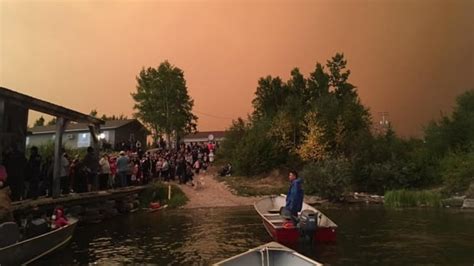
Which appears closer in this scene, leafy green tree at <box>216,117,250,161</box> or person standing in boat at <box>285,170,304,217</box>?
person standing in boat at <box>285,170,304,217</box>

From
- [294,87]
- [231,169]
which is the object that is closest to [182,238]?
[231,169]

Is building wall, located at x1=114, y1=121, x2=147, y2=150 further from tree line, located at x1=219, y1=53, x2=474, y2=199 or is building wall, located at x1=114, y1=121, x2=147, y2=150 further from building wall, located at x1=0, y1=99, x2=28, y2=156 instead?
building wall, located at x1=0, y1=99, x2=28, y2=156

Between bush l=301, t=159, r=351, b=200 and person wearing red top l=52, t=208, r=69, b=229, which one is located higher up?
bush l=301, t=159, r=351, b=200

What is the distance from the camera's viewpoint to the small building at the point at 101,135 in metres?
54.1

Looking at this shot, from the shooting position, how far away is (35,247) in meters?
14.5

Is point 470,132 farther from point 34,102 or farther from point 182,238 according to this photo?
point 34,102

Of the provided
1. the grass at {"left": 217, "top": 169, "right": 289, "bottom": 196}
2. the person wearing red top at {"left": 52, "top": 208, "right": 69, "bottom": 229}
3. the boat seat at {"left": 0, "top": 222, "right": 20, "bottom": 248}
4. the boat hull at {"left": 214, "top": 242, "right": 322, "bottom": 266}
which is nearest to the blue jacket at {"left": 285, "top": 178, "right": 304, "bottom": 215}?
the boat hull at {"left": 214, "top": 242, "right": 322, "bottom": 266}

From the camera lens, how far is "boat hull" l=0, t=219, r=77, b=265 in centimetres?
1267

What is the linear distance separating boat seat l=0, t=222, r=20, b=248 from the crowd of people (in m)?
2.35

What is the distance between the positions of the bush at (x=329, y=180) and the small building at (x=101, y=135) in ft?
74.4

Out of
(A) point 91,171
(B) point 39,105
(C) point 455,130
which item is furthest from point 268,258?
(C) point 455,130

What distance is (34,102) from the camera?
Result: 61.1 feet

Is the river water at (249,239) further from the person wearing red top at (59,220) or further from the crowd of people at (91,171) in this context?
the crowd of people at (91,171)

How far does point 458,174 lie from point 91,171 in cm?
2564
